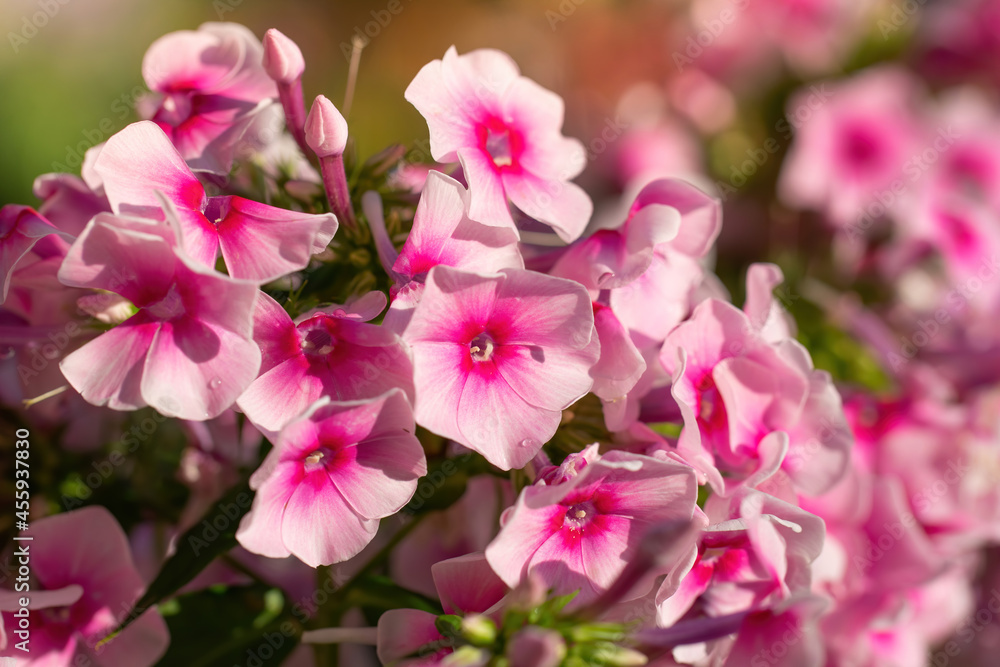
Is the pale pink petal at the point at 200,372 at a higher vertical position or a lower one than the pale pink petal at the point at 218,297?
lower

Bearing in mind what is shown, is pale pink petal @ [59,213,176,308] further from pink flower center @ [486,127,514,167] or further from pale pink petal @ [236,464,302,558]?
pink flower center @ [486,127,514,167]

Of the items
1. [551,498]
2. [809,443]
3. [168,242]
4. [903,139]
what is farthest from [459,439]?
[903,139]

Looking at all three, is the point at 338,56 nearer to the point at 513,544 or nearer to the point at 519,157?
the point at 519,157

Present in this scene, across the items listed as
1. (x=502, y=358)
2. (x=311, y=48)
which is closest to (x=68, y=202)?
(x=502, y=358)

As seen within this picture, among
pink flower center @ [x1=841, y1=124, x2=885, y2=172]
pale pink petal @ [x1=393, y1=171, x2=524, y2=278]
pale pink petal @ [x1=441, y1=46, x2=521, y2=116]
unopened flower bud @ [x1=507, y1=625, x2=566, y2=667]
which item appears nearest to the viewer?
unopened flower bud @ [x1=507, y1=625, x2=566, y2=667]

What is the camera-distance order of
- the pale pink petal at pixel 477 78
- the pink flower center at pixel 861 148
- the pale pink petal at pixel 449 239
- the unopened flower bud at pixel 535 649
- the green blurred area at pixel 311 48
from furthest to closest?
1. the green blurred area at pixel 311 48
2. the pink flower center at pixel 861 148
3. the pale pink petal at pixel 477 78
4. the pale pink petal at pixel 449 239
5. the unopened flower bud at pixel 535 649

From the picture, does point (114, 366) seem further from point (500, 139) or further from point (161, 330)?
point (500, 139)

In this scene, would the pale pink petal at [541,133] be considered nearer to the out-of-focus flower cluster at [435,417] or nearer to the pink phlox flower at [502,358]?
the out-of-focus flower cluster at [435,417]

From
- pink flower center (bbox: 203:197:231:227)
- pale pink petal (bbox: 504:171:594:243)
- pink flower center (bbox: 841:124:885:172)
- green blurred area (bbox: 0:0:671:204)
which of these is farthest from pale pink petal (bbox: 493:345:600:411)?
green blurred area (bbox: 0:0:671:204)

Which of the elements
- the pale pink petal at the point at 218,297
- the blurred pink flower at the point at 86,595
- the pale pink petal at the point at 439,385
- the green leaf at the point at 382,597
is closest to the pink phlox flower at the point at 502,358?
the pale pink petal at the point at 439,385
